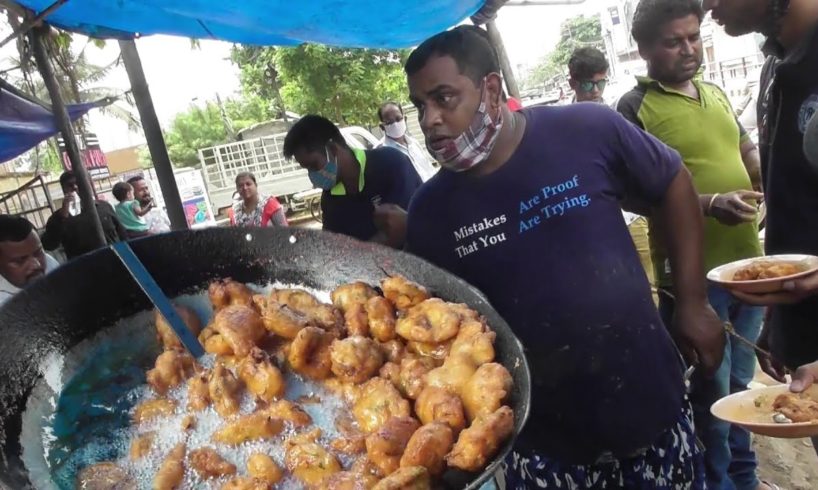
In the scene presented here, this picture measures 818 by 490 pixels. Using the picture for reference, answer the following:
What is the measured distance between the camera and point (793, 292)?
1.92 m

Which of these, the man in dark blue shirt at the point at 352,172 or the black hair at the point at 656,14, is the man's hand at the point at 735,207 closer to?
the black hair at the point at 656,14

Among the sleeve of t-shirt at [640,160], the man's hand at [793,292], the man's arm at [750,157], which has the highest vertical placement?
the sleeve of t-shirt at [640,160]

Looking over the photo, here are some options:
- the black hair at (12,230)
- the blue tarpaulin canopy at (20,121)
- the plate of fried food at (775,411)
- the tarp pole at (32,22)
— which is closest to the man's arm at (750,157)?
the plate of fried food at (775,411)

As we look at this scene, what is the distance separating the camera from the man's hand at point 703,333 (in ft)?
7.11

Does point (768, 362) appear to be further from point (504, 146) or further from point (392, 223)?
point (392, 223)

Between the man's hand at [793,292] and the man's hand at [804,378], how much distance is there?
239 millimetres

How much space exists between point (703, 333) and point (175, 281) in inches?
76.8

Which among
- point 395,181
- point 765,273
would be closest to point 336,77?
point 395,181

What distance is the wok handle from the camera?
1770 millimetres

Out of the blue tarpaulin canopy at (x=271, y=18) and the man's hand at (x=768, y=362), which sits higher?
the blue tarpaulin canopy at (x=271, y=18)

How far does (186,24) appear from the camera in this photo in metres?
3.68

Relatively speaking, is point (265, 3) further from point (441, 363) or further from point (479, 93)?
point (441, 363)

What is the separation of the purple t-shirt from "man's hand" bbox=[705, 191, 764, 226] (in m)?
0.81

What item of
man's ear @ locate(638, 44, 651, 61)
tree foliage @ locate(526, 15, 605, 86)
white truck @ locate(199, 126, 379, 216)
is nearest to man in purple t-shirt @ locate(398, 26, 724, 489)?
man's ear @ locate(638, 44, 651, 61)
